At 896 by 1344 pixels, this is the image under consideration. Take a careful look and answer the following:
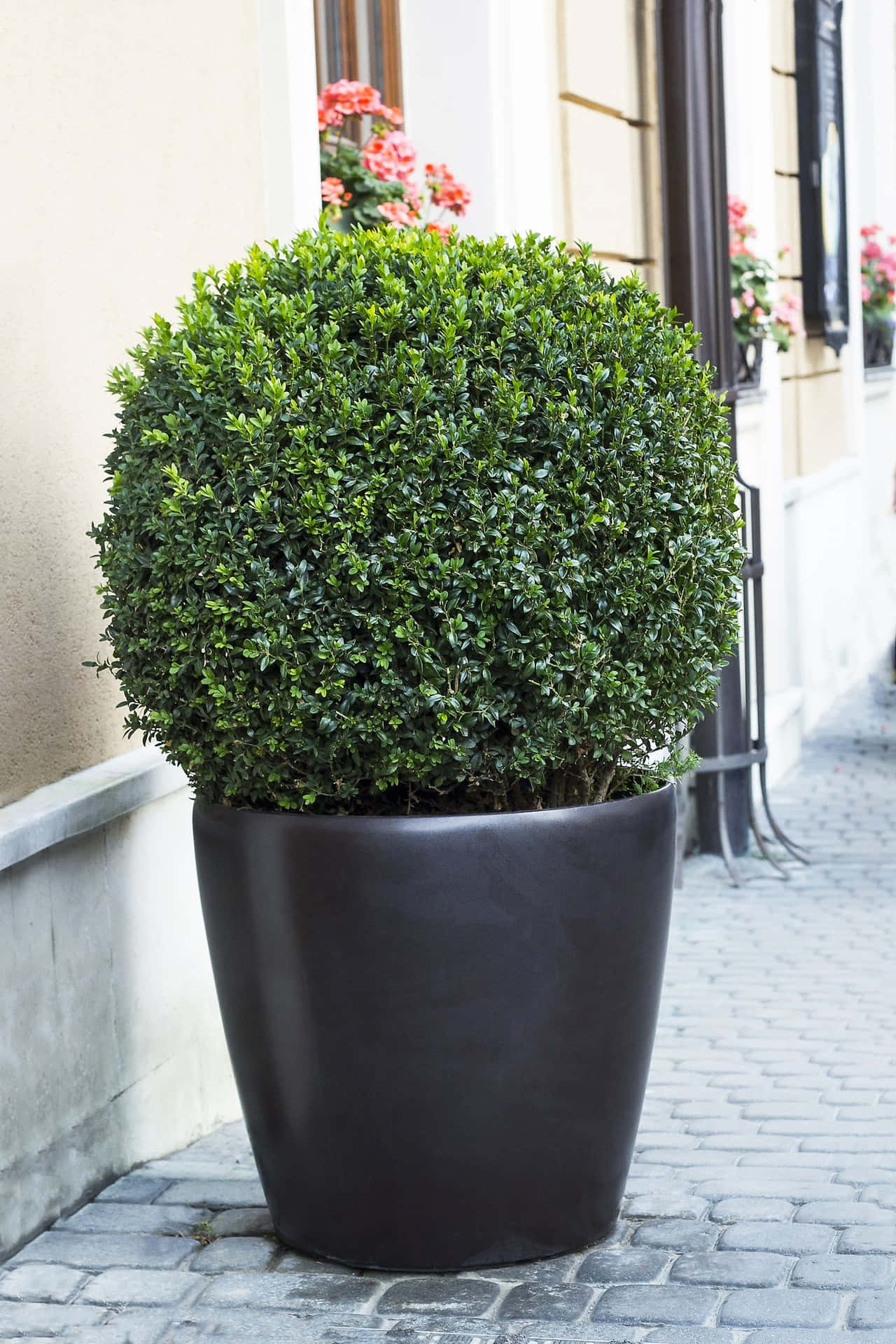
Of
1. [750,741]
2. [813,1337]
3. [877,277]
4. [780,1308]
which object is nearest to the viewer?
[813,1337]

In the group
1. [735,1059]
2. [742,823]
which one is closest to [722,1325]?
[735,1059]

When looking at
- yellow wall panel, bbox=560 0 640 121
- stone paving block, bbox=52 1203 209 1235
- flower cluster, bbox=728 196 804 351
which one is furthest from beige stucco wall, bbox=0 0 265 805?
flower cluster, bbox=728 196 804 351

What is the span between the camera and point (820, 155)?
9.40 m

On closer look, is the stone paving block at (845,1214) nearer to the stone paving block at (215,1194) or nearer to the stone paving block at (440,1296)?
the stone paving block at (440,1296)

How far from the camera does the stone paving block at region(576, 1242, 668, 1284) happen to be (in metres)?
2.94

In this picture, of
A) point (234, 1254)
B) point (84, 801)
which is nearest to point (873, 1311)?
point (234, 1254)

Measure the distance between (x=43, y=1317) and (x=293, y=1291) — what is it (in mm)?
429

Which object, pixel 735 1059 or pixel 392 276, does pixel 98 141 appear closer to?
pixel 392 276

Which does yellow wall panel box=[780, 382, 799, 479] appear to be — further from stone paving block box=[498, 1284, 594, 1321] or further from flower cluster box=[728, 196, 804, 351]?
stone paving block box=[498, 1284, 594, 1321]

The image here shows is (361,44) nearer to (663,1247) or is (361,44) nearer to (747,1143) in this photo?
(747,1143)

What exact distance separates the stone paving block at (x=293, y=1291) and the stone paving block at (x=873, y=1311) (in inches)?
23.7

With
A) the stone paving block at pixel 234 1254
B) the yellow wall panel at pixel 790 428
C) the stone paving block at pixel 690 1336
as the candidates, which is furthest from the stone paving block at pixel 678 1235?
the yellow wall panel at pixel 790 428

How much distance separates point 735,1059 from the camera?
4.38 meters

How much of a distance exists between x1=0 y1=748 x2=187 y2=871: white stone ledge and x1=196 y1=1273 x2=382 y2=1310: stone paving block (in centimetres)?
85
